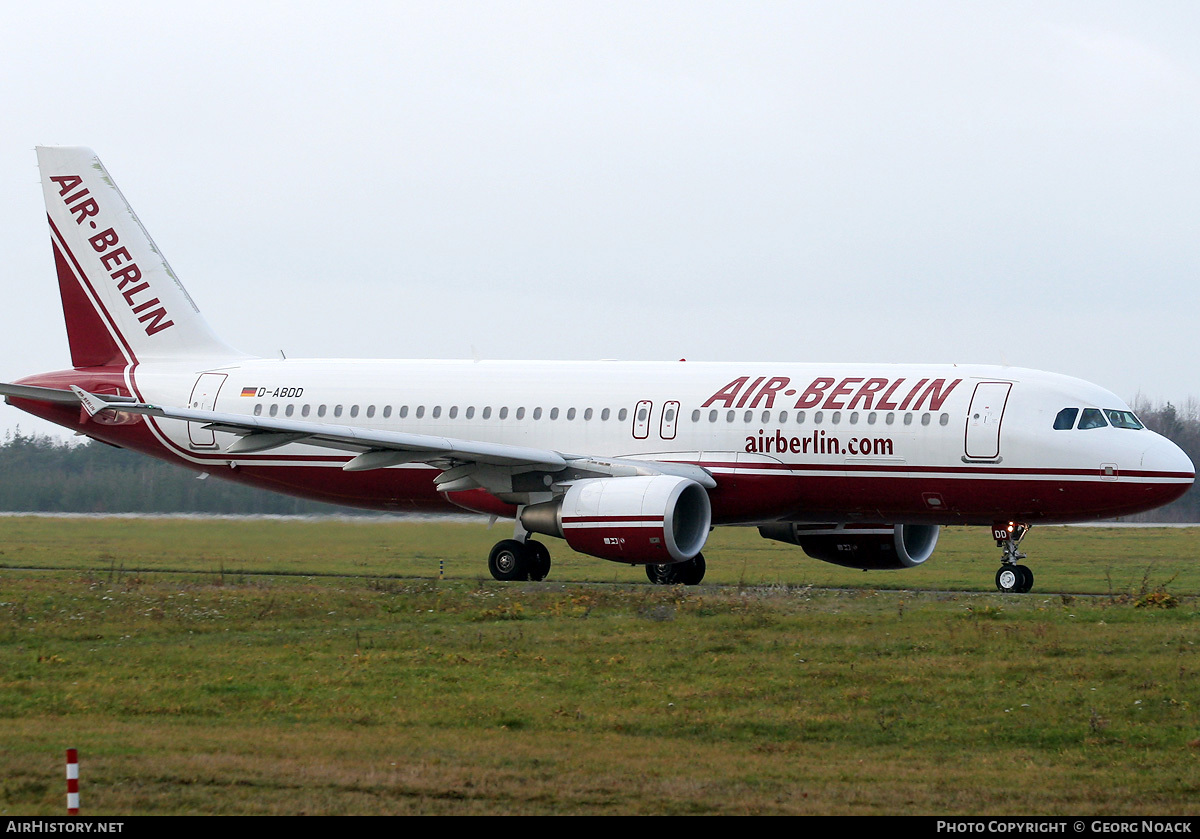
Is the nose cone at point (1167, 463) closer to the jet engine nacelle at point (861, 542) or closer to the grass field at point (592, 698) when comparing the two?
the grass field at point (592, 698)

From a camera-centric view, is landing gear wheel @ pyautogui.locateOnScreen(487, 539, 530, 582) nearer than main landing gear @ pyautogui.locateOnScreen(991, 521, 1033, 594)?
No

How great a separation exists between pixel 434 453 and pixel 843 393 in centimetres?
749

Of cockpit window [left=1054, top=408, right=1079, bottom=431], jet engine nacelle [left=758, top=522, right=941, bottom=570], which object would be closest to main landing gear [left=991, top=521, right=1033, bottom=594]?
cockpit window [left=1054, top=408, right=1079, bottom=431]

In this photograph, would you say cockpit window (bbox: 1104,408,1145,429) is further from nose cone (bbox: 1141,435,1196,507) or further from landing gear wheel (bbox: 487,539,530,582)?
landing gear wheel (bbox: 487,539,530,582)

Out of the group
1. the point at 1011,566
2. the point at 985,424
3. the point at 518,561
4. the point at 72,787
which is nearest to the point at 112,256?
the point at 518,561

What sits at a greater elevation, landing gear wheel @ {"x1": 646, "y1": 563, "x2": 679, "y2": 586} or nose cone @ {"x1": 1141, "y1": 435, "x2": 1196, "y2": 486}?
nose cone @ {"x1": 1141, "y1": 435, "x2": 1196, "y2": 486}

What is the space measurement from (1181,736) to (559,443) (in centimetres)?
1747

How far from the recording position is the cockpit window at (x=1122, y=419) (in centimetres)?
2697

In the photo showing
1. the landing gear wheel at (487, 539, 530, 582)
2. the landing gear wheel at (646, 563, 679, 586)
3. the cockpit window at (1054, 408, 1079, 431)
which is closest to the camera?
the cockpit window at (1054, 408, 1079, 431)

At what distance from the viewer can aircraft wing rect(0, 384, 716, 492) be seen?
91.0 ft

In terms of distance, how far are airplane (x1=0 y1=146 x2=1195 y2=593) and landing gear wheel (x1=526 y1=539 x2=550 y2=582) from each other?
4 cm

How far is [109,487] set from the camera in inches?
1645

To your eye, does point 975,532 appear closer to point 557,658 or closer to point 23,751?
point 557,658
